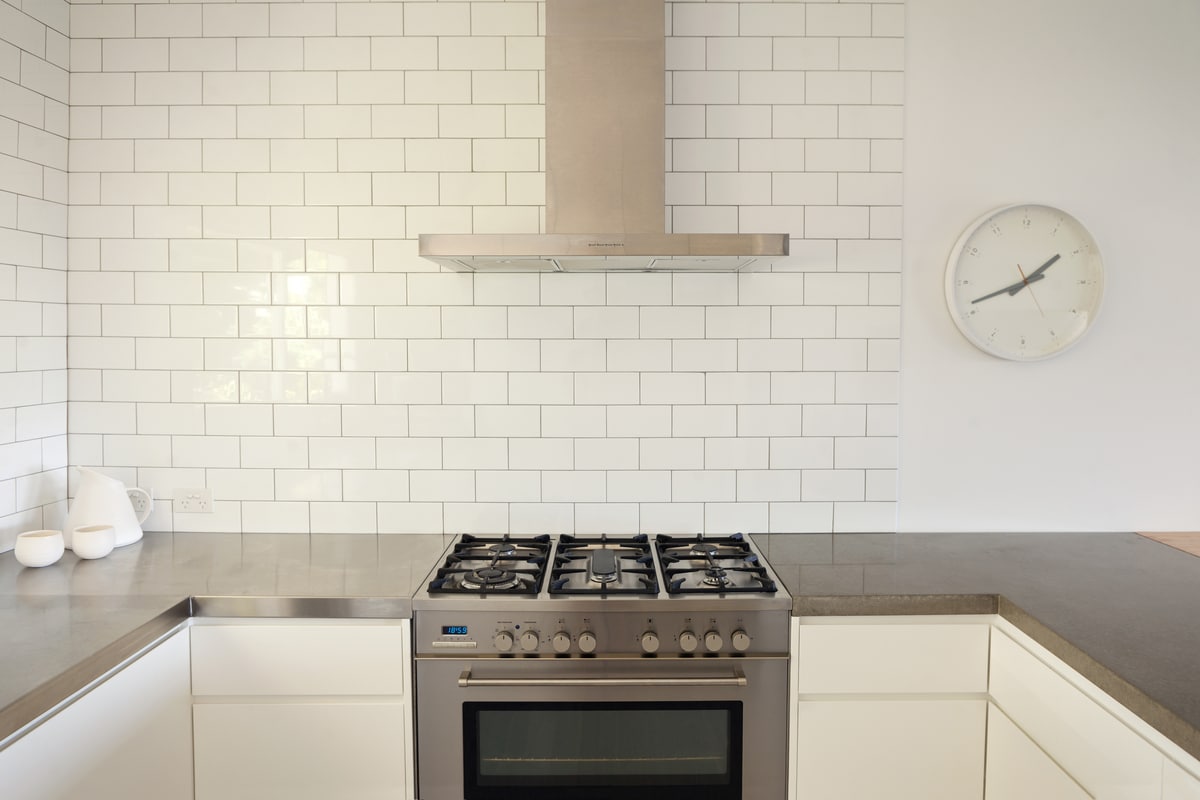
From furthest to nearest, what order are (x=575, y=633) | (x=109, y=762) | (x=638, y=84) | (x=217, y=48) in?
(x=217, y=48), (x=638, y=84), (x=575, y=633), (x=109, y=762)

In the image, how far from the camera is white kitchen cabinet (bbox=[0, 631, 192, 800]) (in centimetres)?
154

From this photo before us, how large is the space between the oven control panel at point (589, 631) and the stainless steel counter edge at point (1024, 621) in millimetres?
137

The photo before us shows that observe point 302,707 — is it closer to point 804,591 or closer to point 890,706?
point 804,591

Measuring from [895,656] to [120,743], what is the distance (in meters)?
1.82

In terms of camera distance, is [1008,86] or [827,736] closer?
[827,736]

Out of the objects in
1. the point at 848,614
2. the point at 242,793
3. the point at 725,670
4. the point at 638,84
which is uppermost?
the point at 638,84

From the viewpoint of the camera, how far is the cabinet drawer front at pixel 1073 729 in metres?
1.51

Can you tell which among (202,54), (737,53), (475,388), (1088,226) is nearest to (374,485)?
(475,388)

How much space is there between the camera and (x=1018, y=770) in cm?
193

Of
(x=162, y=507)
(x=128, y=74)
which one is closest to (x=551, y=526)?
(x=162, y=507)

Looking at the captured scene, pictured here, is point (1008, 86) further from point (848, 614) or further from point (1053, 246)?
point (848, 614)

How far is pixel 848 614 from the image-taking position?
81.4 inches

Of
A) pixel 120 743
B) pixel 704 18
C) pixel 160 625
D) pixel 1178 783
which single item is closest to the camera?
pixel 1178 783

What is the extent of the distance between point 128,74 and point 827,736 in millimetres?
2876
